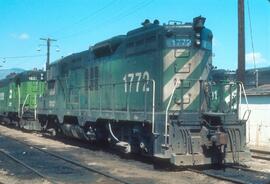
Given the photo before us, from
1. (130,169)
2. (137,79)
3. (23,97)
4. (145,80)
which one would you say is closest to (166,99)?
(145,80)

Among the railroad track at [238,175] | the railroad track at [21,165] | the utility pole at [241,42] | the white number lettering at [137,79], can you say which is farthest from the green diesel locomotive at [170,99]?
the utility pole at [241,42]

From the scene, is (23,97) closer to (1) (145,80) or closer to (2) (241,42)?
(2) (241,42)

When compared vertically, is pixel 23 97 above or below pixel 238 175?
above

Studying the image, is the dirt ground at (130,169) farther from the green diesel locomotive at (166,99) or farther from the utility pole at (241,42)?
the utility pole at (241,42)

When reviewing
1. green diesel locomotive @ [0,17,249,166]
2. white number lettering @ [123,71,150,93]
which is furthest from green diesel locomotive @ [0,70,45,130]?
white number lettering @ [123,71,150,93]

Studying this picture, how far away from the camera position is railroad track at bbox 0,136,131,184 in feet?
37.6

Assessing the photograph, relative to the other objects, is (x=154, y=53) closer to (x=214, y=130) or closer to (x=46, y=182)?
(x=214, y=130)

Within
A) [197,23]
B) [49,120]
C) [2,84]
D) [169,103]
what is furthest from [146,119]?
[2,84]

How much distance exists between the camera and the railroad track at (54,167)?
11473 millimetres

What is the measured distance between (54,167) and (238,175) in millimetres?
5197

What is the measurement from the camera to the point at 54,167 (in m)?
13.6

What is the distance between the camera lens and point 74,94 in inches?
770

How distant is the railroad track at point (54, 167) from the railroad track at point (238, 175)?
92.8 inches

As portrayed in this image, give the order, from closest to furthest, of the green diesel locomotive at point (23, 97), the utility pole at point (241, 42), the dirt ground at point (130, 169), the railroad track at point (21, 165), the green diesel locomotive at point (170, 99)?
the dirt ground at point (130, 169)
the railroad track at point (21, 165)
the green diesel locomotive at point (170, 99)
the utility pole at point (241, 42)
the green diesel locomotive at point (23, 97)
